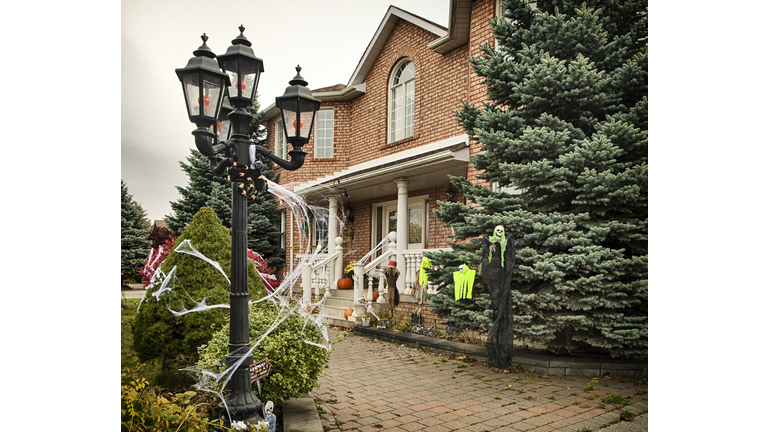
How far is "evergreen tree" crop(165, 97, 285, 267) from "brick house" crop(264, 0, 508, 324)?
0.48m

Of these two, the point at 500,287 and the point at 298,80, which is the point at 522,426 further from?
the point at 298,80

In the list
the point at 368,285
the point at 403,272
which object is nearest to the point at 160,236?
the point at 368,285

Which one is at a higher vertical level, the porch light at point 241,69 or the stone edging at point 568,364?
the porch light at point 241,69

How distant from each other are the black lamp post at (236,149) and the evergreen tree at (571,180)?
10.4 feet

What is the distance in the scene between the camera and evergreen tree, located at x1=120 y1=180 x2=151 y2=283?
3533mm

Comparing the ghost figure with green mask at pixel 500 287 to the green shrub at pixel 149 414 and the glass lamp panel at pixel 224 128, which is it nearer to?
the glass lamp panel at pixel 224 128

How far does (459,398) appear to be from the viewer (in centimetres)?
415

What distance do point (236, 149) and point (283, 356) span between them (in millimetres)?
1506

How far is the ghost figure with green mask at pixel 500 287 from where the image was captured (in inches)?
200

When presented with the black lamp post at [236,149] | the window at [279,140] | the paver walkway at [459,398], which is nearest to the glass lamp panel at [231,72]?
the black lamp post at [236,149]

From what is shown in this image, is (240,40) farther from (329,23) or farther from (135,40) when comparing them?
(329,23)

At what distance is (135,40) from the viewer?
2887 mm

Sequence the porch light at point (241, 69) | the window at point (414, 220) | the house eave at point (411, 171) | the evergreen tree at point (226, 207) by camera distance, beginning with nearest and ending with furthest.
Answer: the porch light at point (241, 69), the house eave at point (411, 171), the window at point (414, 220), the evergreen tree at point (226, 207)

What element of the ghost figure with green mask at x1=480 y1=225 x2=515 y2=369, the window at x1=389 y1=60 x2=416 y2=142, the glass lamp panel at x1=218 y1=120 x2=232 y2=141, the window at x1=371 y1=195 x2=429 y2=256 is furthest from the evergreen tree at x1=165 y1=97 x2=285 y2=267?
the glass lamp panel at x1=218 y1=120 x2=232 y2=141
